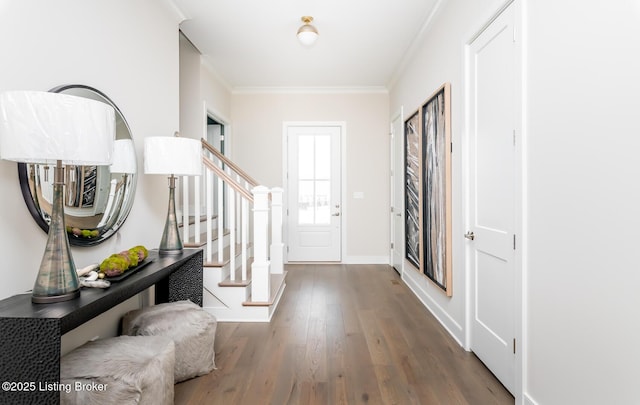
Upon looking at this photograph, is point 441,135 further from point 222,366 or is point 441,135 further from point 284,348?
point 222,366

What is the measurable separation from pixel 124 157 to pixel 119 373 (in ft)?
4.31

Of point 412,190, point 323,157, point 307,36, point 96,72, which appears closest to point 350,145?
point 323,157

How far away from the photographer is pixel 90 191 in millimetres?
1822

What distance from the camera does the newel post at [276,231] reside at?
12.5 feet

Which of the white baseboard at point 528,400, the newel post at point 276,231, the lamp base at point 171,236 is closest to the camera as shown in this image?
the white baseboard at point 528,400

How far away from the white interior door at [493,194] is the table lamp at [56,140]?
191cm

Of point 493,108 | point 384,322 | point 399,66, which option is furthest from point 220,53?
point 384,322

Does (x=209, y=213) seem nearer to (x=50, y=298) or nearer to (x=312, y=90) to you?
(x=50, y=298)

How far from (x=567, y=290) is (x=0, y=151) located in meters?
2.16

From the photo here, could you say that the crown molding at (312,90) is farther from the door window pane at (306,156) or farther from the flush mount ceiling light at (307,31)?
the flush mount ceiling light at (307,31)

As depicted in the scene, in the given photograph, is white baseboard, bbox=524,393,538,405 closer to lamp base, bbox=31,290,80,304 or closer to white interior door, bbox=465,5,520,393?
white interior door, bbox=465,5,520,393

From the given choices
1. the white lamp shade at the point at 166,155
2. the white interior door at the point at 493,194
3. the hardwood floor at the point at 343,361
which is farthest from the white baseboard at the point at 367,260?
the white lamp shade at the point at 166,155

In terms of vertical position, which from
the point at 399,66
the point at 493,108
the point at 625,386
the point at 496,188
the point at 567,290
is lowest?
the point at 625,386

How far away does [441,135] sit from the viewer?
2729 millimetres
